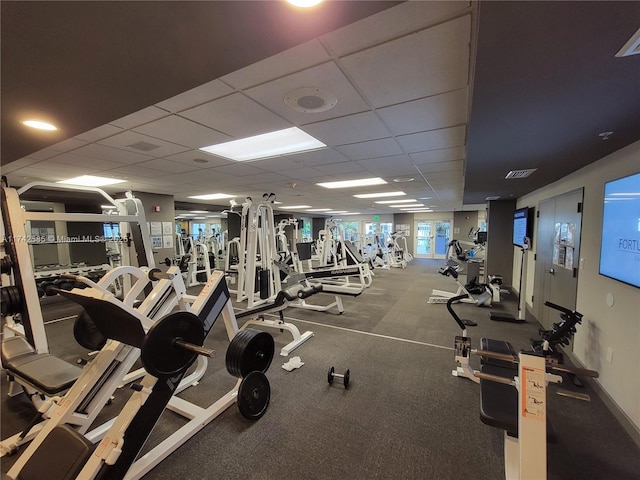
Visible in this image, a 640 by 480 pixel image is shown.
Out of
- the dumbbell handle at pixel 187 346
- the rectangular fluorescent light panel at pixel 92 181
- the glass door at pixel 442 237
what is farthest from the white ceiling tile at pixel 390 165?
the glass door at pixel 442 237

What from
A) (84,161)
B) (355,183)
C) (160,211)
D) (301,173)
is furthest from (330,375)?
(160,211)

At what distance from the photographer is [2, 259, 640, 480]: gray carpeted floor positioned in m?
1.60

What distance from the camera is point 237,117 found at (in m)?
2.06

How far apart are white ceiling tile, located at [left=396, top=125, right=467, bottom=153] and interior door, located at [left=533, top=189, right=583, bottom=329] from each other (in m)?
1.51

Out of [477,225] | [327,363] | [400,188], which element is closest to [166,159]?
[327,363]

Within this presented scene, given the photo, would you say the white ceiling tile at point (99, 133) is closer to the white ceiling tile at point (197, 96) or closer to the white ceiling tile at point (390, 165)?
the white ceiling tile at point (197, 96)

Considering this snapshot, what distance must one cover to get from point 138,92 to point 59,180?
4.56 meters

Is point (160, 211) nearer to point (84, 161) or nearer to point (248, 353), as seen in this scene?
point (84, 161)

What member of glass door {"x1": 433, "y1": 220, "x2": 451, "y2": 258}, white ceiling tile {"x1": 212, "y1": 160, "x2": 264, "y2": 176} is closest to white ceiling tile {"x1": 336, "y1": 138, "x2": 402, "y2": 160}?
white ceiling tile {"x1": 212, "y1": 160, "x2": 264, "y2": 176}

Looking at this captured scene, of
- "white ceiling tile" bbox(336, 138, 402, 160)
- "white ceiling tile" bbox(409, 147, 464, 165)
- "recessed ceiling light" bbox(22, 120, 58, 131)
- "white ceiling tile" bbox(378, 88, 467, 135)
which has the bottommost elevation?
"recessed ceiling light" bbox(22, 120, 58, 131)

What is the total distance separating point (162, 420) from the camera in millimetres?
1998

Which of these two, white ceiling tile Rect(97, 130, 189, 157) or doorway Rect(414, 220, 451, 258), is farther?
doorway Rect(414, 220, 451, 258)

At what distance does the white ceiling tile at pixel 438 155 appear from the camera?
2957 mm

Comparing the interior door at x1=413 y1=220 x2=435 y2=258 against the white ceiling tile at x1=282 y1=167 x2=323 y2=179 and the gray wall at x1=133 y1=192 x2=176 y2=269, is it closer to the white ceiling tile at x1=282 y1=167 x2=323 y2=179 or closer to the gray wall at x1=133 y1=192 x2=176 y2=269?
the white ceiling tile at x1=282 y1=167 x2=323 y2=179
